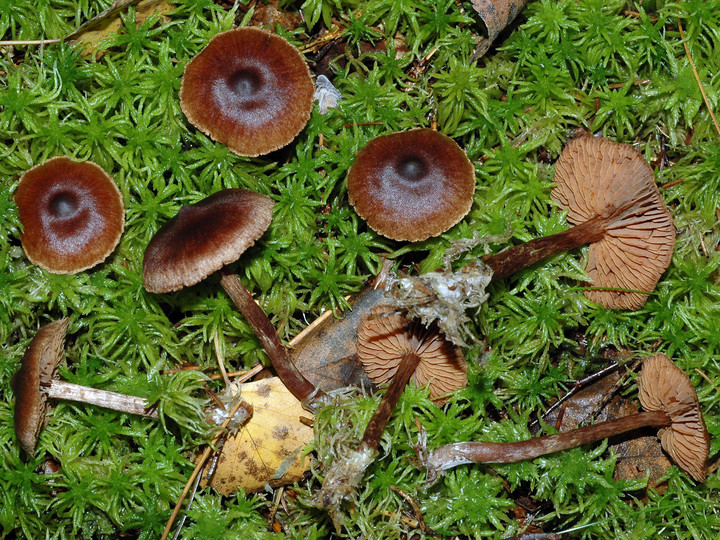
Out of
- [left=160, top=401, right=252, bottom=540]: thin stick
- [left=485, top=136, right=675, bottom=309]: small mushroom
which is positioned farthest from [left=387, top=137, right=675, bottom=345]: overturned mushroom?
[left=160, top=401, right=252, bottom=540]: thin stick

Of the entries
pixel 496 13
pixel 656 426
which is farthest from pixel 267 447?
pixel 496 13

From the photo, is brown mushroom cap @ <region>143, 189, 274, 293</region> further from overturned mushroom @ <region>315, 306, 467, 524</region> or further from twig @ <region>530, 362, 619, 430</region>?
twig @ <region>530, 362, 619, 430</region>

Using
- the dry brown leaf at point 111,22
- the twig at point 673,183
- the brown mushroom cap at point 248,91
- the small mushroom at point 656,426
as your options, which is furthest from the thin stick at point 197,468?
the twig at point 673,183

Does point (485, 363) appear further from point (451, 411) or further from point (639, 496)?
point (639, 496)

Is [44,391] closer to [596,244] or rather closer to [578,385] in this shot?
[578,385]

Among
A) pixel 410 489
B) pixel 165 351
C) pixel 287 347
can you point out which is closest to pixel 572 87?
pixel 287 347

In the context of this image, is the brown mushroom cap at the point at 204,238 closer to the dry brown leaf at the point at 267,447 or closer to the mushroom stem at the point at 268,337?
the mushroom stem at the point at 268,337

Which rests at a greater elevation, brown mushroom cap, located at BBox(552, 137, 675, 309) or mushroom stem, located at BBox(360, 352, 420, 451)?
brown mushroom cap, located at BBox(552, 137, 675, 309)
